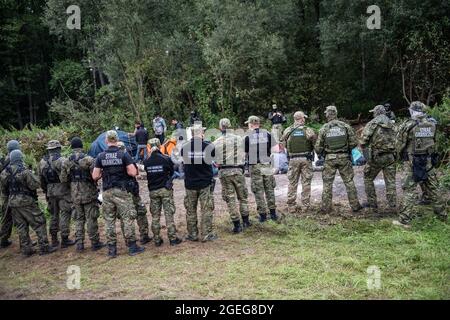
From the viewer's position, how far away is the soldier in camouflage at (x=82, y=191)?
7.95 m

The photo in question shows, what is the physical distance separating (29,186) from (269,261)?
448cm

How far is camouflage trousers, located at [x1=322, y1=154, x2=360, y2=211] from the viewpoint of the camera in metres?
9.01

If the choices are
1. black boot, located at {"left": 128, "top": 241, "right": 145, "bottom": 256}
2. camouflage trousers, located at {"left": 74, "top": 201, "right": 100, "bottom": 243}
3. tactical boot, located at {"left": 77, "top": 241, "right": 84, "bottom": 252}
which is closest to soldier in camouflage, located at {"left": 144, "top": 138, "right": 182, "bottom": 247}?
black boot, located at {"left": 128, "top": 241, "right": 145, "bottom": 256}

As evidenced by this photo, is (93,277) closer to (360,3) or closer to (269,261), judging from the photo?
(269,261)

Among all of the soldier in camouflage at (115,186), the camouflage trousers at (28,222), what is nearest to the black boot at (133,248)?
the soldier in camouflage at (115,186)

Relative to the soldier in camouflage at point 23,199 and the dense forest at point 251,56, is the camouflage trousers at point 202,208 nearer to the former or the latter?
the soldier in camouflage at point 23,199

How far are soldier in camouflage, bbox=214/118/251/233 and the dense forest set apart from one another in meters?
13.1

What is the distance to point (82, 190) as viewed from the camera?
7973 millimetres

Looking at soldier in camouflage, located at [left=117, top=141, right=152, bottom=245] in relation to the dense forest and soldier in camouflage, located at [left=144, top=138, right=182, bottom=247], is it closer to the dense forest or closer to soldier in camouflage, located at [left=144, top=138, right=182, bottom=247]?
soldier in camouflage, located at [left=144, top=138, right=182, bottom=247]

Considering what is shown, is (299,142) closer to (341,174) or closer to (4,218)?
(341,174)

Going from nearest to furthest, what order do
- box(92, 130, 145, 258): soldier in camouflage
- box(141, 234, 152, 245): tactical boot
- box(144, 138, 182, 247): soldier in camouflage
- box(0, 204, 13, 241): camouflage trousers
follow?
box(92, 130, 145, 258): soldier in camouflage, box(144, 138, 182, 247): soldier in camouflage, box(141, 234, 152, 245): tactical boot, box(0, 204, 13, 241): camouflage trousers

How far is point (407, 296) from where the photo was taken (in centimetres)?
539
